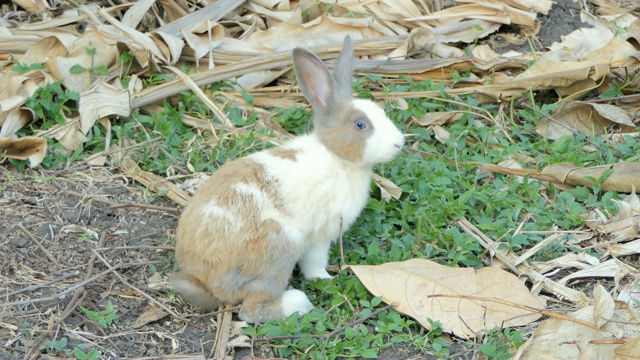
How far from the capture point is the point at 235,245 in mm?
4461

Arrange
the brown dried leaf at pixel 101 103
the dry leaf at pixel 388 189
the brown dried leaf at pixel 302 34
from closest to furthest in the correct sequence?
the dry leaf at pixel 388 189 < the brown dried leaf at pixel 101 103 < the brown dried leaf at pixel 302 34

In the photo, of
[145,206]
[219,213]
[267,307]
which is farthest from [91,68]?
[267,307]

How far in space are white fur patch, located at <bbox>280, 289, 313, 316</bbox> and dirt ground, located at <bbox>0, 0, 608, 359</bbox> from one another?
0.27 metres

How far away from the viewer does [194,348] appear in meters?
4.32

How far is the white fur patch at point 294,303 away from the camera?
4520mm

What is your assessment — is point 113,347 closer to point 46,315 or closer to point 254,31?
point 46,315

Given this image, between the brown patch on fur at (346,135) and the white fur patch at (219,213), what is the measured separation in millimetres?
690

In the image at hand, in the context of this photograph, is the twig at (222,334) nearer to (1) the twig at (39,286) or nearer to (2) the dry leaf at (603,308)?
(1) the twig at (39,286)

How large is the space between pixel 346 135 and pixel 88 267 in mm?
1531

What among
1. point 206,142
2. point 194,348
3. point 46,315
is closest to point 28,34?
point 206,142

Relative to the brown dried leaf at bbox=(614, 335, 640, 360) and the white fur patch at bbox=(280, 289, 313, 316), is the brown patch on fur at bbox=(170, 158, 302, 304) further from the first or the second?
the brown dried leaf at bbox=(614, 335, 640, 360)

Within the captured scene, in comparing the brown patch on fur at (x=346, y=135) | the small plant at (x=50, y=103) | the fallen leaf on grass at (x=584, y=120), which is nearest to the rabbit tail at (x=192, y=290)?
the brown patch on fur at (x=346, y=135)

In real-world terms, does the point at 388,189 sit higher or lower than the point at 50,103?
lower

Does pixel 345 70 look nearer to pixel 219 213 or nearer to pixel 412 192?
pixel 412 192
